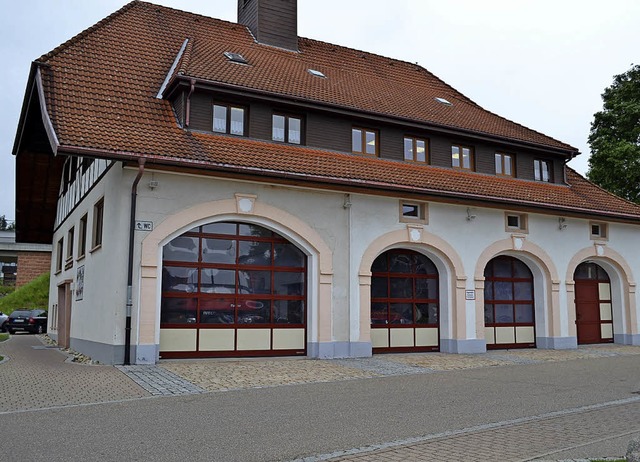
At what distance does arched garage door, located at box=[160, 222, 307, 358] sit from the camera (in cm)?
1421

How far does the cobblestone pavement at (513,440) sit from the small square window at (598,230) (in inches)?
502

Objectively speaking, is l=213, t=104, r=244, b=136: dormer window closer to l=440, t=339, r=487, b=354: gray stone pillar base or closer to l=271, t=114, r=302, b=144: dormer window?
l=271, t=114, r=302, b=144: dormer window

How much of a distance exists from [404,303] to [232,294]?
16.4ft

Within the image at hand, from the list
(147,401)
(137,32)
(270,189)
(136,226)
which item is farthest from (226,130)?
(147,401)

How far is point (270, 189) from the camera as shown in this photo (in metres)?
15.0

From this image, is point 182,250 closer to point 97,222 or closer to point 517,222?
point 97,222

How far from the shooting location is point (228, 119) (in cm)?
1598

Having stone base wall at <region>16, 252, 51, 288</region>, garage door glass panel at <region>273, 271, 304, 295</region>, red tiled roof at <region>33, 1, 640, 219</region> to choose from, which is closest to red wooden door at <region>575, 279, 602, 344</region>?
red tiled roof at <region>33, 1, 640, 219</region>

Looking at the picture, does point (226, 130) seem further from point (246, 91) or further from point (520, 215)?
point (520, 215)

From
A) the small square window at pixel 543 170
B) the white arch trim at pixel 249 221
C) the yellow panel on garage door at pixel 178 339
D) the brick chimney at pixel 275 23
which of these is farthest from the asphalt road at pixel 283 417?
the brick chimney at pixel 275 23

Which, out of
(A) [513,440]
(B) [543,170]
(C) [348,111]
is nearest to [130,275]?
(C) [348,111]

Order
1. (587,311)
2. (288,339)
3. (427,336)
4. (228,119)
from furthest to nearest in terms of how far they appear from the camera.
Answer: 1. (587,311)
2. (427,336)
3. (228,119)
4. (288,339)

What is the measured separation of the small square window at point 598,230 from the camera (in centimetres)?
2036

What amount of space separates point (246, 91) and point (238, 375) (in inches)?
287
